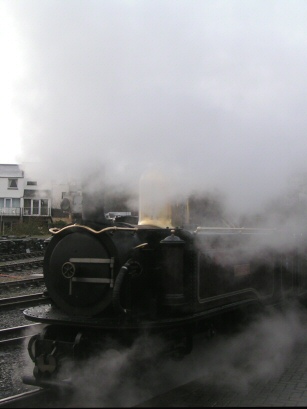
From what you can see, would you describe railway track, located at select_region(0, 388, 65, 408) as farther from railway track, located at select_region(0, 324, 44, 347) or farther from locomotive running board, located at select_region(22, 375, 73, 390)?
railway track, located at select_region(0, 324, 44, 347)

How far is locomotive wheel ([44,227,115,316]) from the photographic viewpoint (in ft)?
12.5

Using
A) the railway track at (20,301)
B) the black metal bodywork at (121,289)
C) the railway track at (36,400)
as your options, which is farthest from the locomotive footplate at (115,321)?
the railway track at (20,301)

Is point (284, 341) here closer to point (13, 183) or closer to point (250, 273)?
point (250, 273)

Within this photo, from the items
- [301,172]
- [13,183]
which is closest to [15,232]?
[13,183]

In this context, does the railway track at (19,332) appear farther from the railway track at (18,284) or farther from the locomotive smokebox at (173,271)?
the railway track at (18,284)

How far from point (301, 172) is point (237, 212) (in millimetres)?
1174

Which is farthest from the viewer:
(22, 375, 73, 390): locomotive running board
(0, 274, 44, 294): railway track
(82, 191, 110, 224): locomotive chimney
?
(0, 274, 44, 294): railway track

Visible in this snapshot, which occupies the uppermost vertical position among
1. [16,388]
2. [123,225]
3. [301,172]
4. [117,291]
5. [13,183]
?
[13,183]

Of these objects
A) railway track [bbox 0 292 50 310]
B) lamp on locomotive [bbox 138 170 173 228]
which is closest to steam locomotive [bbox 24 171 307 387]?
lamp on locomotive [bbox 138 170 173 228]

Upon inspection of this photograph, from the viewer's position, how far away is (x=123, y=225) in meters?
4.17

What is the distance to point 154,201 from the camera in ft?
15.7

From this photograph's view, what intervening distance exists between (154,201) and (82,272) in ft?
4.04

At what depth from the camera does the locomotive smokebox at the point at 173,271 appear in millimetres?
3848

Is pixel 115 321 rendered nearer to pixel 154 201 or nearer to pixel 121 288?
pixel 121 288
